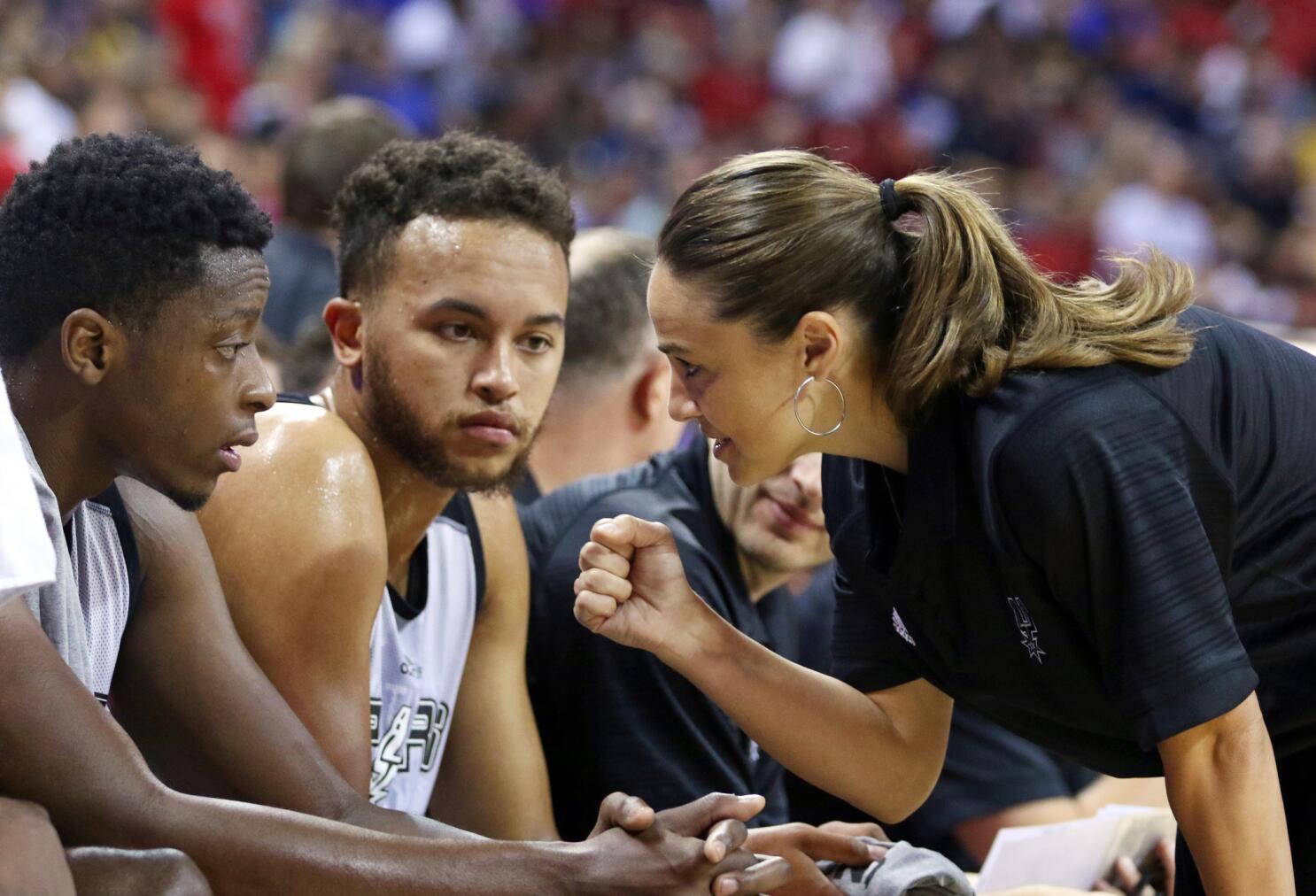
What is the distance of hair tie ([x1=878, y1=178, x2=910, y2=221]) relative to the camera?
223cm

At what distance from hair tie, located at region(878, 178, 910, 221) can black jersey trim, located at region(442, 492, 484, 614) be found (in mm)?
1128

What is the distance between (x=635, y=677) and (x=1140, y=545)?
126cm

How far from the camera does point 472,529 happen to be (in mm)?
3043

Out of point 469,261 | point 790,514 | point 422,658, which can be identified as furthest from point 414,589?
point 790,514

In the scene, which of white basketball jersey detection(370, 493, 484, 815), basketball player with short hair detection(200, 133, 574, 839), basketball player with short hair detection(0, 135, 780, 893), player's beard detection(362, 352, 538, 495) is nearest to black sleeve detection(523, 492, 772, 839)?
basketball player with short hair detection(200, 133, 574, 839)

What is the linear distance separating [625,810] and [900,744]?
0.60 meters

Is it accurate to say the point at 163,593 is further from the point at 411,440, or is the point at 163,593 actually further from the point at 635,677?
the point at 635,677

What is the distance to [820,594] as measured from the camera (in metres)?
3.75

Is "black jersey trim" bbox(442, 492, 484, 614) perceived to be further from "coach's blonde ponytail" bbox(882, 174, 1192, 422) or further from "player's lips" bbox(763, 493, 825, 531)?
"coach's blonde ponytail" bbox(882, 174, 1192, 422)

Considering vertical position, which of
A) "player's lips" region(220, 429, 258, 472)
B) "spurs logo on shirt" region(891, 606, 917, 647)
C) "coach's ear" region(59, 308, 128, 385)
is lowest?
"spurs logo on shirt" region(891, 606, 917, 647)

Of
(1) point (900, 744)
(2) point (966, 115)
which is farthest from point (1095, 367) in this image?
(2) point (966, 115)

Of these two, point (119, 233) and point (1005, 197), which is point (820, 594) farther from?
point (1005, 197)

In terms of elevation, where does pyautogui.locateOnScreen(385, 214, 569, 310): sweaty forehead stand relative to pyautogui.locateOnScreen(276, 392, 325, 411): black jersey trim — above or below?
above

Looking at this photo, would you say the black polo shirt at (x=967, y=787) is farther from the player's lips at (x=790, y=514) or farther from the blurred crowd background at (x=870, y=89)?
the blurred crowd background at (x=870, y=89)
